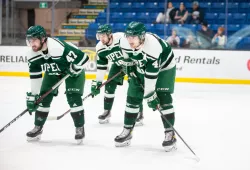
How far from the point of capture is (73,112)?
3.35 metres

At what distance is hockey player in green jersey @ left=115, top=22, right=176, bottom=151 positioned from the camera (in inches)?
117

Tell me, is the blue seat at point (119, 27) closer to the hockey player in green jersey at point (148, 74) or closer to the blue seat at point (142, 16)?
the blue seat at point (142, 16)

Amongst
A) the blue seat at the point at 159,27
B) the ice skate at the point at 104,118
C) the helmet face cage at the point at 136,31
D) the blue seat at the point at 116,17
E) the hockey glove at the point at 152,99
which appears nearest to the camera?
the helmet face cage at the point at 136,31

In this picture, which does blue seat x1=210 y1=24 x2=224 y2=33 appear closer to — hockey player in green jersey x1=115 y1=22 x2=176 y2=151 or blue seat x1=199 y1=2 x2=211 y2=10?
blue seat x1=199 y1=2 x2=211 y2=10

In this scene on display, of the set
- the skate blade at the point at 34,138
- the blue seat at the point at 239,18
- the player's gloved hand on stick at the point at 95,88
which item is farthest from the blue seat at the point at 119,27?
the skate blade at the point at 34,138

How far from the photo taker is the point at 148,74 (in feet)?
9.89

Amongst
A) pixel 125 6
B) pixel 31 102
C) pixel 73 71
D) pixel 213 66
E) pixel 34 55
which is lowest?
pixel 213 66

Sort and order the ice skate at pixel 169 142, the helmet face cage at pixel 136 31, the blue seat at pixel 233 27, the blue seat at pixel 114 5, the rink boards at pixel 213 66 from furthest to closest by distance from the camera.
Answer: the blue seat at pixel 114 5, the blue seat at pixel 233 27, the rink boards at pixel 213 66, the ice skate at pixel 169 142, the helmet face cage at pixel 136 31

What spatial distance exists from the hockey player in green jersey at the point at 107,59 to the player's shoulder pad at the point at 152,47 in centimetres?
93

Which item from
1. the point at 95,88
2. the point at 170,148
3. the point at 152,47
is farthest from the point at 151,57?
the point at 95,88

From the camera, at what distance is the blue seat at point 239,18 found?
789 centimetres

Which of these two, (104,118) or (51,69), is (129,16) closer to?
(104,118)

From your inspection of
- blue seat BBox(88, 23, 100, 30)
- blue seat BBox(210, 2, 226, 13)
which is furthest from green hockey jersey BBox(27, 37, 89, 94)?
blue seat BBox(210, 2, 226, 13)

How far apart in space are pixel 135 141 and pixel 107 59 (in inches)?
36.1
